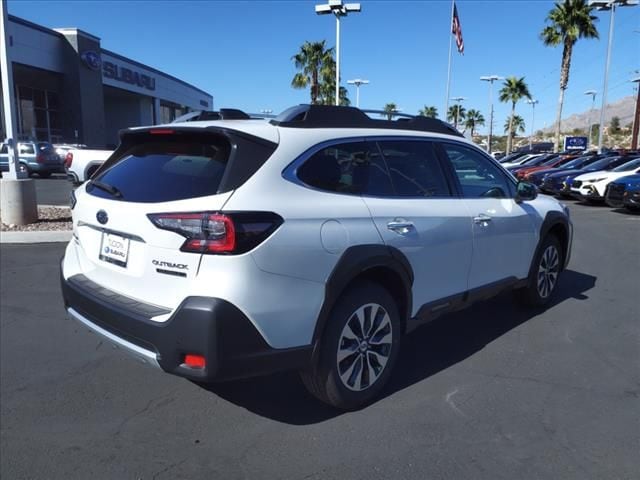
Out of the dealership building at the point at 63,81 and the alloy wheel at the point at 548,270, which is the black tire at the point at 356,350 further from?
the dealership building at the point at 63,81

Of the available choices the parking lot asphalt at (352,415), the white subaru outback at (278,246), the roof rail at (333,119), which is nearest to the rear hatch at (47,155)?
the parking lot asphalt at (352,415)

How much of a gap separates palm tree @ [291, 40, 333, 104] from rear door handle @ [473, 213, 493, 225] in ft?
113

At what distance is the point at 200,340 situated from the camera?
257 centimetres

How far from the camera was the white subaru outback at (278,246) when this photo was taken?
8.58 ft

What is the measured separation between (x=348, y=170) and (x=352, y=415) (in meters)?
1.55

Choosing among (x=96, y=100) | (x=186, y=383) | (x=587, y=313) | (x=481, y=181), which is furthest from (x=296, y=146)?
(x=96, y=100)

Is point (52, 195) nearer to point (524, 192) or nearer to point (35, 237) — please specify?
point (35, 237)

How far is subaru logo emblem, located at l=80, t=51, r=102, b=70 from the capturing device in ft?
101

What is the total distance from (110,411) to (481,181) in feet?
11.2

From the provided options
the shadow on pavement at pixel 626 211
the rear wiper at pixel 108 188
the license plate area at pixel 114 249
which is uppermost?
the rear wiper at pixel 108 188

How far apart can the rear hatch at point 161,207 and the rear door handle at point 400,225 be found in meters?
0.94

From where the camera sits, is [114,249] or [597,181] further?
[597,181]

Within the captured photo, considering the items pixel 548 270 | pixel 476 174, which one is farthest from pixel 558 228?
pixel 476 174

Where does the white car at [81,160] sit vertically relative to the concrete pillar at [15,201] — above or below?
above
